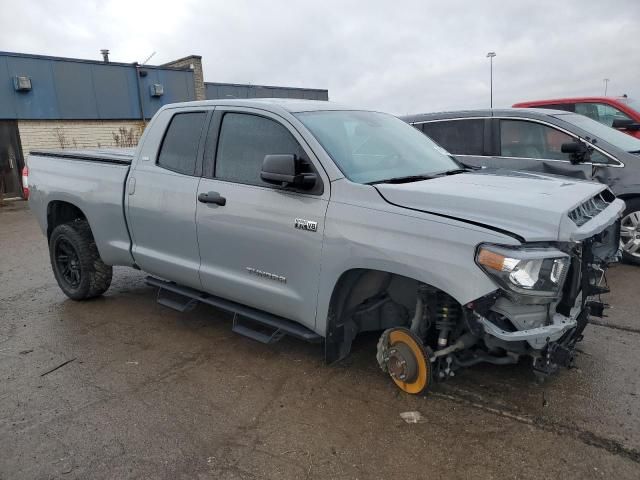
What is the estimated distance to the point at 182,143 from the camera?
447 centimetres

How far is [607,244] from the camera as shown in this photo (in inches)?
139

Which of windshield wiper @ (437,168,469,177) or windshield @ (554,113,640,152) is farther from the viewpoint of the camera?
windshield @ (554,113,640,152)

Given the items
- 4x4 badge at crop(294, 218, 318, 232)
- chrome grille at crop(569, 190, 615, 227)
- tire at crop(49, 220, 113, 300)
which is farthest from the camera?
tire at crop(49, 220, 113, 300)

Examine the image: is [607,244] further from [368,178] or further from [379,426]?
[379,426]

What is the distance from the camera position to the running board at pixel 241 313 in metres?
3.66

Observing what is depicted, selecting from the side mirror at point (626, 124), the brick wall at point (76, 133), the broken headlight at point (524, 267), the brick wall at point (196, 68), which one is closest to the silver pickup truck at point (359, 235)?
the broken headlight at point (524, 267)

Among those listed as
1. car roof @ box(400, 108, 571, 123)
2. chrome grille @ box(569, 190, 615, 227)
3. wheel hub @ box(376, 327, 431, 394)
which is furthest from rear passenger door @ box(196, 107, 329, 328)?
car roof @ box(400, 108, 571, 123)

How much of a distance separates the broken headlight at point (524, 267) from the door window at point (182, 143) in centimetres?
253

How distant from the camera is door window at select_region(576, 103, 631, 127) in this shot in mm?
8539

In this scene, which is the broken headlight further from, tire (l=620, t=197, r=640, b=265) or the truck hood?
tire (l=620, t=197, r=640, b=265)

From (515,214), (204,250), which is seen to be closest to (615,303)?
(515,214)

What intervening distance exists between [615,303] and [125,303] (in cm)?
489

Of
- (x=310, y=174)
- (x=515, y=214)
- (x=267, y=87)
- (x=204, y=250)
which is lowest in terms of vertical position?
(x=204, y=250)

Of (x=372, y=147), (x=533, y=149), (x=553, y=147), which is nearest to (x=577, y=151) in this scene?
(x=553, y=147)
